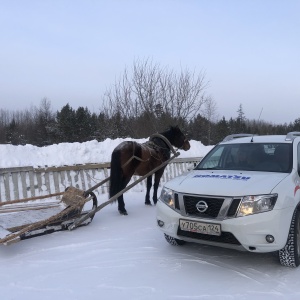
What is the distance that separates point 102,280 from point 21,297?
3.02 ft

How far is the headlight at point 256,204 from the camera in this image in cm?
388

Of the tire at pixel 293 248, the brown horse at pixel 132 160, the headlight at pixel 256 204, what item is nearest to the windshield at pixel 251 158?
the tire at pixel 293 248

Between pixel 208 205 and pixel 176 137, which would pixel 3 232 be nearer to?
pixel 208 205

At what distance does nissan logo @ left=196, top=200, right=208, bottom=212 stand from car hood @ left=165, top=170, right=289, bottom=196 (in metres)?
0.12

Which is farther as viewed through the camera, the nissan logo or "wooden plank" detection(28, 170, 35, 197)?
"wooden plank" detection(28, 170, 35, 197)

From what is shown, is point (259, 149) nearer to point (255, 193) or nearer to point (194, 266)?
point (255, 193)

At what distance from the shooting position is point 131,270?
4230 millimetres

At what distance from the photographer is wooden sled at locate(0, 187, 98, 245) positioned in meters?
4.90

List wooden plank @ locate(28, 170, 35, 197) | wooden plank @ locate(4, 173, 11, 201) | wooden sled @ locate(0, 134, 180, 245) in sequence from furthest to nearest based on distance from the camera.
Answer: wooden plank @ locate(28, 170, 35, 197) < wooden plank @ locate(4, 173, 11, 201) < wooden sled @ locate(0, 134, 180, 245)

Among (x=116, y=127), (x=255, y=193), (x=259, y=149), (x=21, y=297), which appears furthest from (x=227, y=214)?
(x=116, y=127)

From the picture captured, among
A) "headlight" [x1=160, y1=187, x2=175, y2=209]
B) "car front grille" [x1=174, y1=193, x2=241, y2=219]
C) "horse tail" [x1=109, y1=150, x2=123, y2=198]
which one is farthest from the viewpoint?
"horse tail" [x1=109, y1=150, x2=123, y2=198]

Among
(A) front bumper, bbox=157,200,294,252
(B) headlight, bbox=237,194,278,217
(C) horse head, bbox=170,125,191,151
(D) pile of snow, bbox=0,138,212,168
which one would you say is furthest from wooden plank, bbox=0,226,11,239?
(D) pile of snow, bbox=0,138,212,168

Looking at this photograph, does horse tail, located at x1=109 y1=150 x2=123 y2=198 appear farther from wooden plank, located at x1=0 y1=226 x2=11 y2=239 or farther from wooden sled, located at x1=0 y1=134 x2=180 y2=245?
wooden plank, located at x1=0 y1=226 x2=11 y2=239

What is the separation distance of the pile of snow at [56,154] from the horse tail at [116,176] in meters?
4.85
